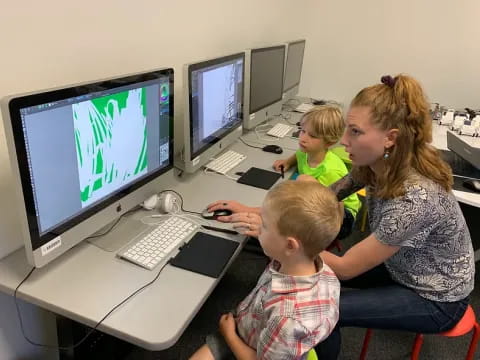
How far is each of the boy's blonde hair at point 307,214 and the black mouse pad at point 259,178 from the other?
73cm

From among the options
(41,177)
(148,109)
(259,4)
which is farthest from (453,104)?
(41,177)

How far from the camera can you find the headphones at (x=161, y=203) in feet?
5.04

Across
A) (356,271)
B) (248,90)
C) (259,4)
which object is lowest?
(356,271)

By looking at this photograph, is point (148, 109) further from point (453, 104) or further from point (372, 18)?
point (453, 104)

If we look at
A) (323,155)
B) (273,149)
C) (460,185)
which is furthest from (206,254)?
(460,185)

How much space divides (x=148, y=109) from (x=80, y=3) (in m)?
0.40

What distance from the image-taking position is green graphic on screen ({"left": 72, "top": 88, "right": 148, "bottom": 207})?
3.77 ft

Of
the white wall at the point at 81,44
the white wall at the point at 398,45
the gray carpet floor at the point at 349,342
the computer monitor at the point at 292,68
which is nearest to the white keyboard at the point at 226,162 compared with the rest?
the white wall at the point at 81,44

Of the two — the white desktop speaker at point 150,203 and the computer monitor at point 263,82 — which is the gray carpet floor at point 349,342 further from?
the computer monitor at point 263,82

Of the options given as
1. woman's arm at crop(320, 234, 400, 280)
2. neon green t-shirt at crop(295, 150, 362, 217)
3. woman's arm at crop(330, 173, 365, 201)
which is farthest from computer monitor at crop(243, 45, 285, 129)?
woman's arm at crop(320, 234, 400, 280)

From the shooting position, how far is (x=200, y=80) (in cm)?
165

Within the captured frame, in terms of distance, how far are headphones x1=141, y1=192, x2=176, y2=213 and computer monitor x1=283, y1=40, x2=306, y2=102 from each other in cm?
165

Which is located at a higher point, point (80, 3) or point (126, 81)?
point (80, 3)

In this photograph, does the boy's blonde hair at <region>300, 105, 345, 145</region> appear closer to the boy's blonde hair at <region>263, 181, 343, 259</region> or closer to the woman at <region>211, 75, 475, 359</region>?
A: the woman at <region>211, 75, 475, 359</region>
